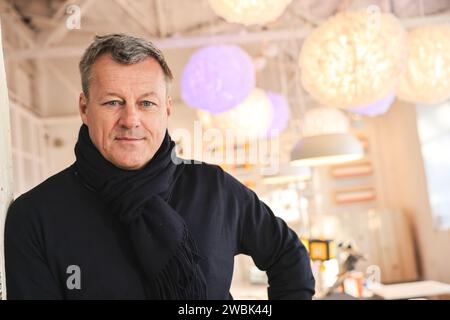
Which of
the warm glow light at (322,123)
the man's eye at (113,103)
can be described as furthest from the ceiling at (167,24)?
the man's eye at (113,103)

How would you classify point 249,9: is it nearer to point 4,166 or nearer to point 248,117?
point 248,117

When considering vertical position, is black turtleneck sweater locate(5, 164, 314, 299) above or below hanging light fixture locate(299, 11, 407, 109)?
below

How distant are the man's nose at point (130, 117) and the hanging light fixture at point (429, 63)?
204 centimetres

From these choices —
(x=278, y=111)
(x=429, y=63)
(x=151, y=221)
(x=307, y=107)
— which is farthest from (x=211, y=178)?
(x=307, y=107)

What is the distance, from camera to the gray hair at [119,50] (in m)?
0.90

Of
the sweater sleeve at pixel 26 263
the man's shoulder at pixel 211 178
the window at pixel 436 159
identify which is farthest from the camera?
the window at pixel 436 159

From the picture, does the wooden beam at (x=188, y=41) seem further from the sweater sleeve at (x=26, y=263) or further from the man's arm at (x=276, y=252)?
the sweater sleeve at (x=26, y=263)

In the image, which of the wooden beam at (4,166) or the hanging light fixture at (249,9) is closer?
the wooden beam at (4,166)

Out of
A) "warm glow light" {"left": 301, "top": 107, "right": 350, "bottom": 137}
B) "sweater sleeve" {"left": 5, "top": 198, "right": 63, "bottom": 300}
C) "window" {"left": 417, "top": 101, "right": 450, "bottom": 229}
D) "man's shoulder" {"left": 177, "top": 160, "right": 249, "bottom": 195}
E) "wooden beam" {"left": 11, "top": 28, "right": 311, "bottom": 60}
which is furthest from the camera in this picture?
"window" {"left": 417, "top": 101, "right": 450, "bottom": 229}

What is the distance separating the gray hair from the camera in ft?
2.95

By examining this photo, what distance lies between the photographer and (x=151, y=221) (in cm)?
92

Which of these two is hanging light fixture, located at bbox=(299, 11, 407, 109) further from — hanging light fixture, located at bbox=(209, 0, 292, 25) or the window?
the window

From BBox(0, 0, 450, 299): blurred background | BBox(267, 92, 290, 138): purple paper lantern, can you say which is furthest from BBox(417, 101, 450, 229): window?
BBox(267, 92, 290, 138): purple paper lantern
